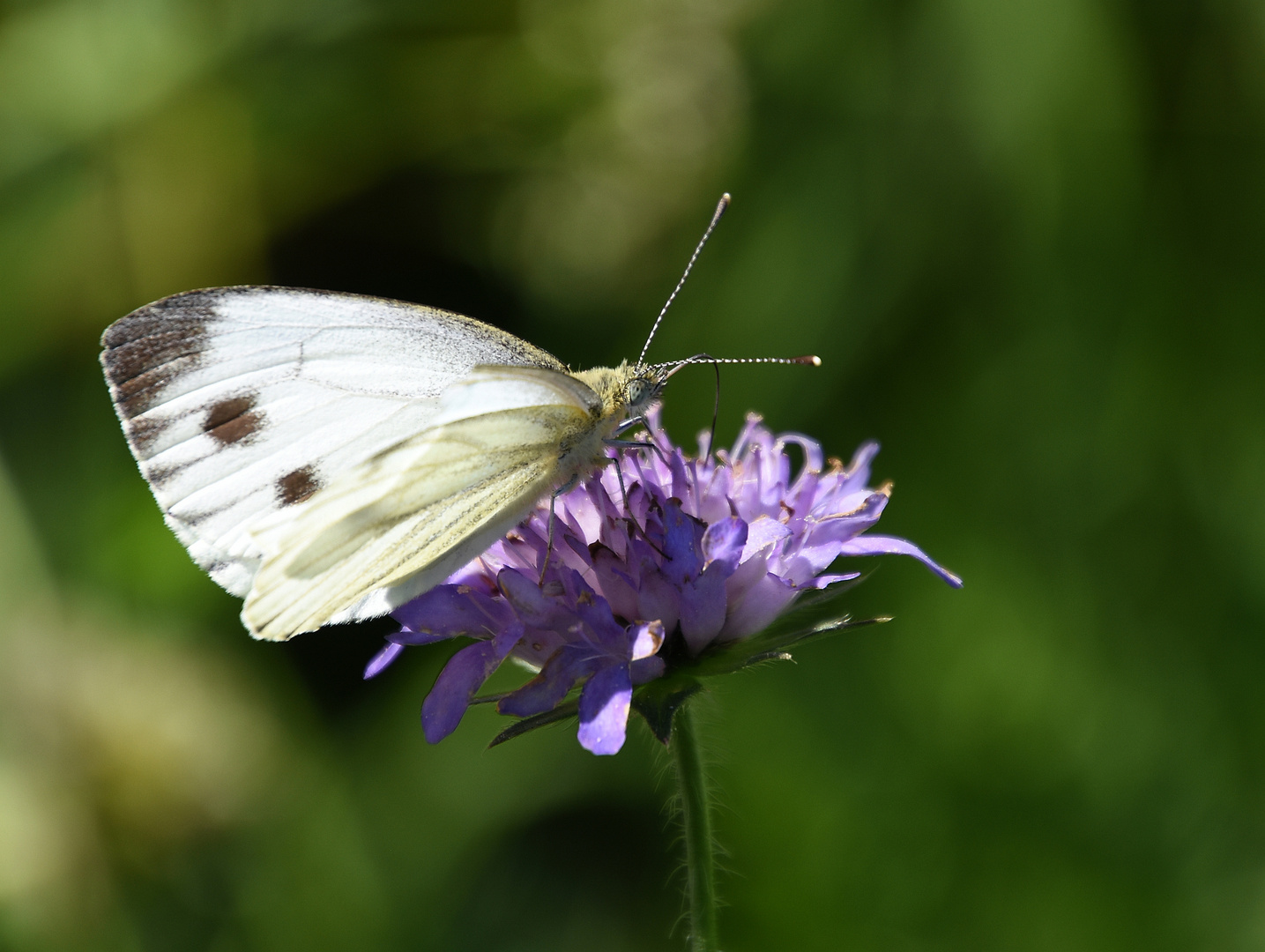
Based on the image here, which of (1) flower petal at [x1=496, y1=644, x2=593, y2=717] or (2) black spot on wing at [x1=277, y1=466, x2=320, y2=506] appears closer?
(1) flower petal at [x1=496, y1=644, x2=593, y2=717]

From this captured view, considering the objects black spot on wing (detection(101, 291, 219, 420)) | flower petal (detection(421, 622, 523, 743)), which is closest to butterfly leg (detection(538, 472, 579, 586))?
flower petal (detection(421, 622, 523, 743))

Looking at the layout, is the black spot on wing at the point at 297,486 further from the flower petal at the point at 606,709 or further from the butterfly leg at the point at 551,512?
the flower petal at the point at 606,709

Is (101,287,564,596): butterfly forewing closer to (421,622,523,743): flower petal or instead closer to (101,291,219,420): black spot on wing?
(101,291,219,420): black spot on wing

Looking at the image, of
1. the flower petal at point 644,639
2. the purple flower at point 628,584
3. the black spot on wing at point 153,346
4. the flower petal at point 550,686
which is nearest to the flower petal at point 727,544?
the purple flower at point 628,584

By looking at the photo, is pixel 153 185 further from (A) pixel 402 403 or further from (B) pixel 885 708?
(B) pixel 885 708

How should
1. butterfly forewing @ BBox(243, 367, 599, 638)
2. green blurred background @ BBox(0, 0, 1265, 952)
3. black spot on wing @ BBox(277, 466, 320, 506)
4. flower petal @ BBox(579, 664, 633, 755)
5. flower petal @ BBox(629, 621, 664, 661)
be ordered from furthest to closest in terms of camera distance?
green blurred background @ BBox(0, 0, 1265, 952) < black spot on wing @ BBox(277, 466, 320, 506) < butterfly forewing @ BBox(243, 367, 599, 638) < flower petal @ BBox(629, 621, 664, 661) < flower petal @ BBox(579, 664, 633, 755)

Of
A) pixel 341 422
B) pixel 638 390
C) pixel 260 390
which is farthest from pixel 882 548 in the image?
pixel 260 390

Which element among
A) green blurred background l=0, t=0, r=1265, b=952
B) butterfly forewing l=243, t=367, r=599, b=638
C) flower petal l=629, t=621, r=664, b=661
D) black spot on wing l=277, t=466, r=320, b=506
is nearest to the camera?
flower petal l=629, t=621, r=664, b=661
